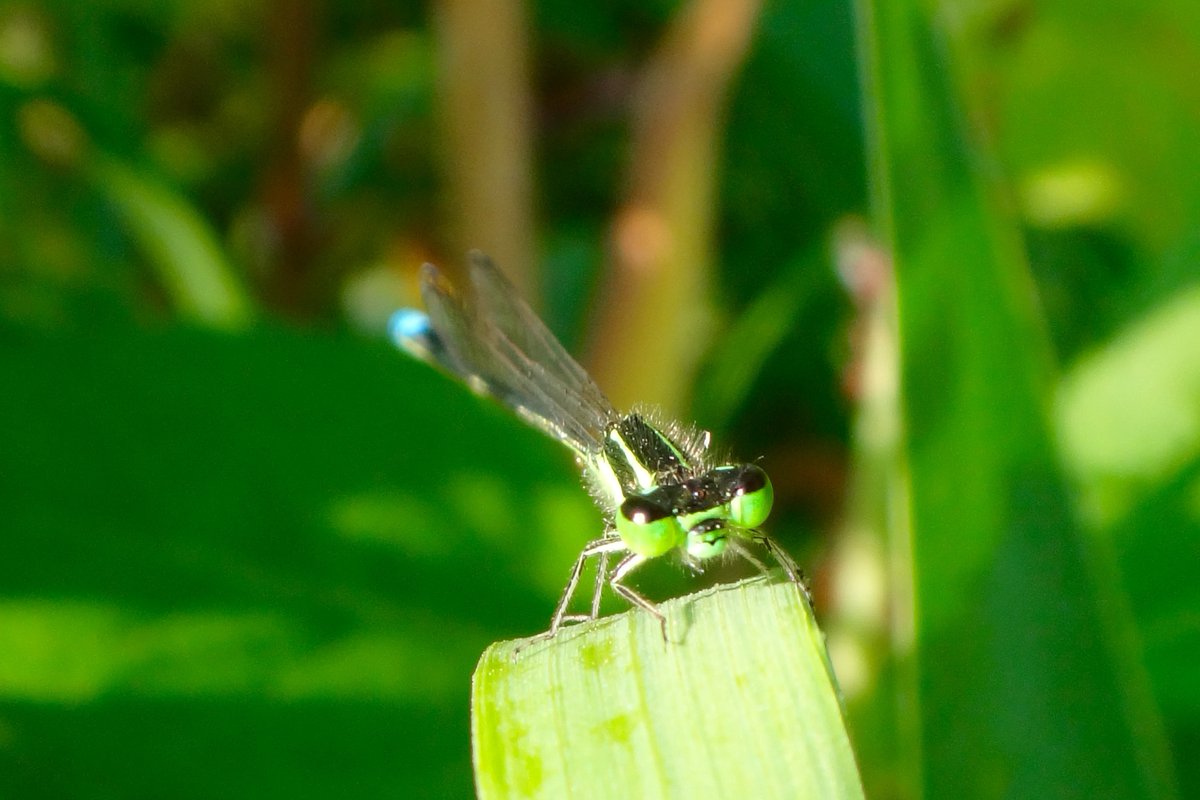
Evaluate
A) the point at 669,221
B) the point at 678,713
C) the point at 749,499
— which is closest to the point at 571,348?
the point at 669,221

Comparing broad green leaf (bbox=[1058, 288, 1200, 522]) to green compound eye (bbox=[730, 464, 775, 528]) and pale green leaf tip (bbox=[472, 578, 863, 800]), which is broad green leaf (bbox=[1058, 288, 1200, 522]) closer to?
green compound eye (bbox=[730, 464, 775, 528])

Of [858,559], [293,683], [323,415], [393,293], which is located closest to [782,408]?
[858,559]

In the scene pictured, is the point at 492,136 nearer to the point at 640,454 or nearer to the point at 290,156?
the point at 290,156

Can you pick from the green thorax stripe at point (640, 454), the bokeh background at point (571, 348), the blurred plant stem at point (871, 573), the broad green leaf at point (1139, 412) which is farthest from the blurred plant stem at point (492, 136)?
the broad green leaf at point (1139, 412)

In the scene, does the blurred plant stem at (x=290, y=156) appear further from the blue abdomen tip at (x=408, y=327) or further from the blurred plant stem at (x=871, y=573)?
the blurred plant stem at (x=871, y=573)

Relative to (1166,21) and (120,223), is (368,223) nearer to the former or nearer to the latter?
(120,223)
